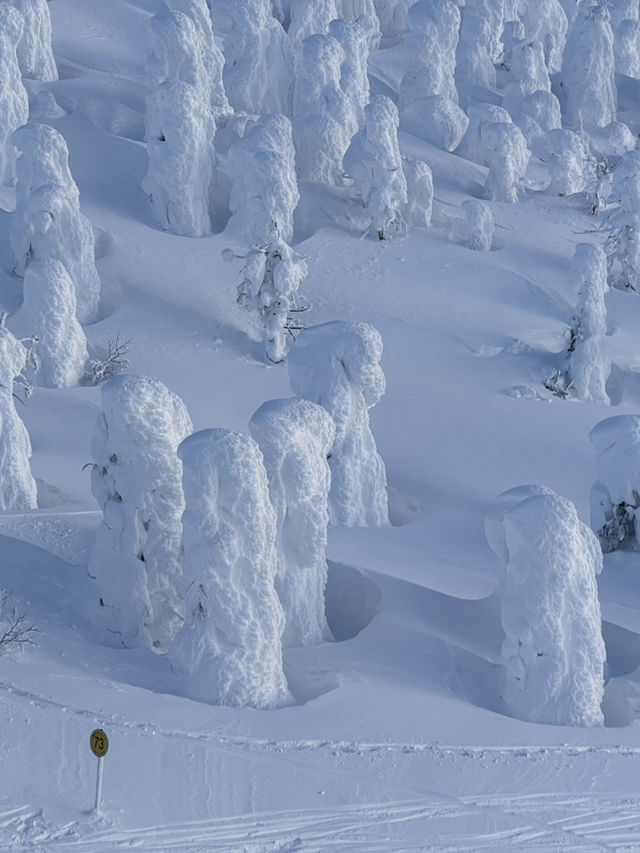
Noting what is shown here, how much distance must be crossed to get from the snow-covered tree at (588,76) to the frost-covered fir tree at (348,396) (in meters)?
23.4

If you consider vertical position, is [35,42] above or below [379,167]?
above

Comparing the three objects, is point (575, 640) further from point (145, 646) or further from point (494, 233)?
point (494, 233)

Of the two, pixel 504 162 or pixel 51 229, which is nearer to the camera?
pixel 51 229

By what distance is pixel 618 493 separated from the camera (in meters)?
18.8

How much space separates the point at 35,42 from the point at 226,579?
23.0m

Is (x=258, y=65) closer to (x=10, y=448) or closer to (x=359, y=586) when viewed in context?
(x=10, y=448)

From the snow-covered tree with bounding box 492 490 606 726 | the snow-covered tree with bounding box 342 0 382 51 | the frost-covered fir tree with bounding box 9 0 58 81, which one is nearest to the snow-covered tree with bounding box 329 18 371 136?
the frost-covered fir tree with bounding box 9 0 58 81

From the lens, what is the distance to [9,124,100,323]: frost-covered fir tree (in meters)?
25.7

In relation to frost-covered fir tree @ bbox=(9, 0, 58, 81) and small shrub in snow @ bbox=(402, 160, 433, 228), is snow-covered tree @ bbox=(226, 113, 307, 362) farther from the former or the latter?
frost-covered fir tree @ bbox=(9, 0, 58, 81)

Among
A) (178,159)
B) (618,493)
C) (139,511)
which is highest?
(178,159)

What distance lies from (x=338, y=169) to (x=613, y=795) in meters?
20.8

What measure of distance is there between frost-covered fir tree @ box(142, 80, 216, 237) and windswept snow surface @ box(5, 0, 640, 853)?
42 cm

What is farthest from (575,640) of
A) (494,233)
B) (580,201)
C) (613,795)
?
(580,201)

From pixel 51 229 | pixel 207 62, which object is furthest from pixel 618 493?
pixel 207 62
